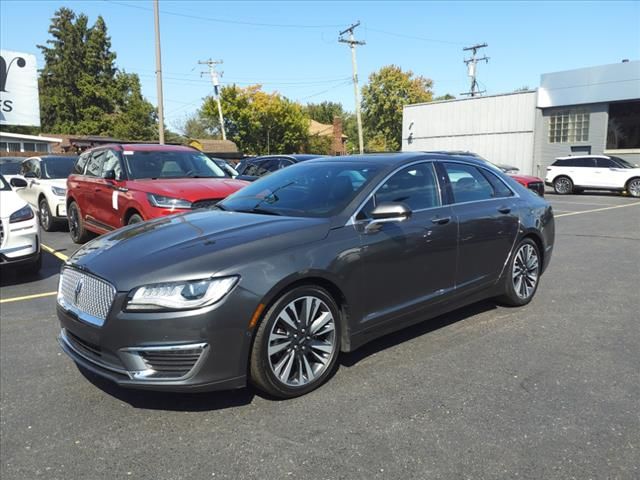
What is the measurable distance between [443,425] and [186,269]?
1.73 m

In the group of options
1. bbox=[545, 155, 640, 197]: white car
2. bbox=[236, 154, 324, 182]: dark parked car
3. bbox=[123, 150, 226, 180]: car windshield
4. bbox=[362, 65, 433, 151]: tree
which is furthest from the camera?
bbox=[362, 65, 433, 151]: tree

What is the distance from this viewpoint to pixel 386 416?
3.17 meters

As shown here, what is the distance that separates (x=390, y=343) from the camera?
14.3 ft

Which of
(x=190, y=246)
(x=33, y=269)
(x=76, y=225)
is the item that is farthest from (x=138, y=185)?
(x=190, y=246)

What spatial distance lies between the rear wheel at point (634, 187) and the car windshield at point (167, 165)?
19300 mm

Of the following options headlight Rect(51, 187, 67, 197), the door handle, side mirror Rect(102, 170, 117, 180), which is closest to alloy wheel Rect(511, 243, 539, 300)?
the door handle

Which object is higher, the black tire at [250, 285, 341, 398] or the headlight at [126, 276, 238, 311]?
the headlight at [126, 276, 238, 311]

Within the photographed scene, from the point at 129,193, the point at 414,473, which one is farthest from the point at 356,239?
the point at 129,193

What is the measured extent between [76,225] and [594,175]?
2070cm

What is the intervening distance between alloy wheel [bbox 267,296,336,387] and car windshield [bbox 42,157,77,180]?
9.76 meters

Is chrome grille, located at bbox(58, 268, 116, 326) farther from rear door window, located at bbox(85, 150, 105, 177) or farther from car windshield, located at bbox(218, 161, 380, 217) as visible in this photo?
rear door window, located at bbox(85, 150, 105, 177)

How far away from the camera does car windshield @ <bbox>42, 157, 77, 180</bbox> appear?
1136 cm

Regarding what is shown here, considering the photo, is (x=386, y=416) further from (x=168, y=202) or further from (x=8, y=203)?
(x=8, y=203)

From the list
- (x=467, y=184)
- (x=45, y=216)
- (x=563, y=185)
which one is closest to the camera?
(x=467, y=184)
